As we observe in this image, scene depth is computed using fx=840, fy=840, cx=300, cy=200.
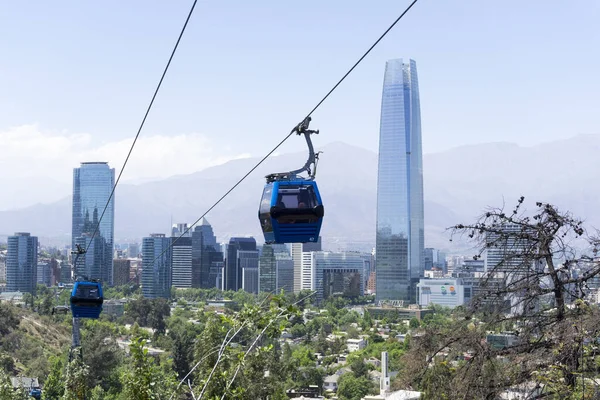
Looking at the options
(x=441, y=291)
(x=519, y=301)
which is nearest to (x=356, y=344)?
(x=519, y=301)

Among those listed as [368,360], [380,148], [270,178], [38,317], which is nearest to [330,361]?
[368,360]

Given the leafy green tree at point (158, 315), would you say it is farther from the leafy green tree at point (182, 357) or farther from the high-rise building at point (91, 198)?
the high-rise building at point (91, 198)

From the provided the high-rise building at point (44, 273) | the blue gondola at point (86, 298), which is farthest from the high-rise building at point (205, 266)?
the blue gondola at point (86, 298)

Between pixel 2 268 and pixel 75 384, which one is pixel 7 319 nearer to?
pixel 75 384

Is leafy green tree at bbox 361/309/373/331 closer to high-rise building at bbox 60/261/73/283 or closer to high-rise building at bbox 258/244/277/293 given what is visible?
high-rise building at bbox 258/244/277/293

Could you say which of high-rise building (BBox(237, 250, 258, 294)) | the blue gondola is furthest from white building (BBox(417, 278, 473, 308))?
the blue gondola

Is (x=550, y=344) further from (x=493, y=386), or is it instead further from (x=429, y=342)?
(x=429, y=342)

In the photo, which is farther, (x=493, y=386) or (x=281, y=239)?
(x=281, y=239)
